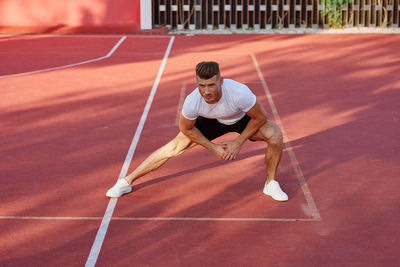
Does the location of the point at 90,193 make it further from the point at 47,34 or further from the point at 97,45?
the point at 47,34

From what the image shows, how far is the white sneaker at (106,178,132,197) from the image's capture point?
6391mm

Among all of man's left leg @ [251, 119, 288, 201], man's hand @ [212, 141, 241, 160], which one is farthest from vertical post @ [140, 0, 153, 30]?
A: man's hand @ [212, 141, 241, 160]

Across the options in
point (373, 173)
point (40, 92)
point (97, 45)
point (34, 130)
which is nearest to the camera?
point (373, 173)

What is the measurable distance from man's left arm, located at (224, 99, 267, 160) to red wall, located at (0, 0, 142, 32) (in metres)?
14.2

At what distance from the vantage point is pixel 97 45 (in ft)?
56.2

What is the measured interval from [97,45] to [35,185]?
10740 mm

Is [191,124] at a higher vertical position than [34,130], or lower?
higher

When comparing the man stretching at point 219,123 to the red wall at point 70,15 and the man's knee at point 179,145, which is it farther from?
the red wall at point 70,15

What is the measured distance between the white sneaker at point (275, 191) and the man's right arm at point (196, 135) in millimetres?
615

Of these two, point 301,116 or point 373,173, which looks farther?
point 301,116

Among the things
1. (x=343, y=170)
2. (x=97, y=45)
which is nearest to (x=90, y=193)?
(x=343, y=170)

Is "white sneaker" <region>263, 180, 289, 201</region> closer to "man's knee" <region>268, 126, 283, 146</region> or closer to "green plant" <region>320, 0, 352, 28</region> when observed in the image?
"man's knee" <region>268, 126, 283, 146</region>

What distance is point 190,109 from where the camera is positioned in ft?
19.4

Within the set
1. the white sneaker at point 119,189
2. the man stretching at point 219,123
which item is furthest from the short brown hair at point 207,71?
the white sneaker at point 119,189
